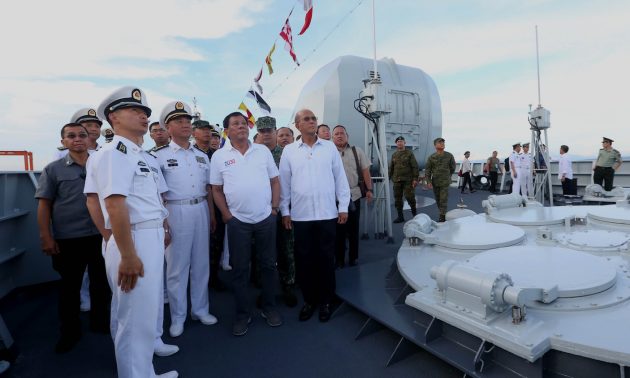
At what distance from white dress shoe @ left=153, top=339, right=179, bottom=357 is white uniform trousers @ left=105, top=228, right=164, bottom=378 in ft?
1.96

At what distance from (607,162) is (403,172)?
6158 mm

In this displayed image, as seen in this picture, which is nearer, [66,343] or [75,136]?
[66,343]

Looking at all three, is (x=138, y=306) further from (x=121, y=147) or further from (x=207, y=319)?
(x=207, y=319)

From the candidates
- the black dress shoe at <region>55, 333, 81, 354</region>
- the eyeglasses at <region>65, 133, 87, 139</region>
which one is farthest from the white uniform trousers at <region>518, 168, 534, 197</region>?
the black dress shoe at <region>55, 333, 81, 354</region>

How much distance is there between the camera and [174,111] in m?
2.83

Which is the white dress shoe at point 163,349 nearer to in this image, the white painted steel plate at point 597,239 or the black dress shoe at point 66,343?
the black dress shoe at point 66,343

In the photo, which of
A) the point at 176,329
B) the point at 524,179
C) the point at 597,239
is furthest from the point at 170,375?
the point at 524,179

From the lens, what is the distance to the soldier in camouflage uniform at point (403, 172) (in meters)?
7.15

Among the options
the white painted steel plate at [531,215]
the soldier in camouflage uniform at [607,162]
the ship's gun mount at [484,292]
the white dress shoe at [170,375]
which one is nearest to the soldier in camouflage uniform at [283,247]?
the white dress shoe at [170,375]

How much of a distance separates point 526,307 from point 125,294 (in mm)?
2254

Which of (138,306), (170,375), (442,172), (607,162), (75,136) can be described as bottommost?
(170,375)

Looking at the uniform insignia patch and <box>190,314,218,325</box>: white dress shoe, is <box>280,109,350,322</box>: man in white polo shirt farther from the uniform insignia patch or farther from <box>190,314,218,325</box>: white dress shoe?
the uniform insignia patch

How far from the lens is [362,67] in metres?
8.53

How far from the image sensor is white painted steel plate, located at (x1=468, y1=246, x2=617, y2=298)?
199 centimetres
